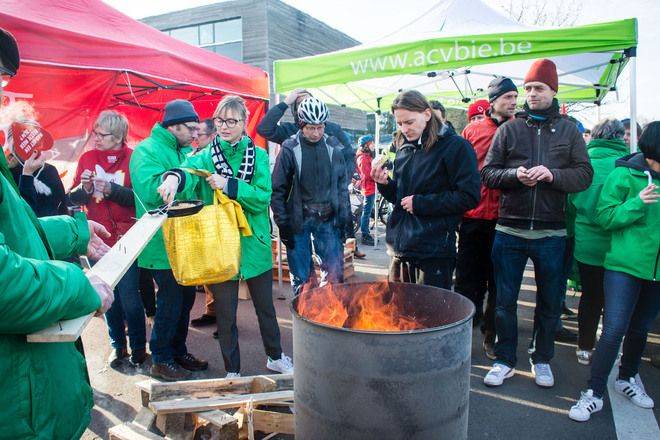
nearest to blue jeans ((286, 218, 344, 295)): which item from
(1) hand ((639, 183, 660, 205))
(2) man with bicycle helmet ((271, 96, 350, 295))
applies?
(2) man with bicycle helmet ((271, 96, 350, 295))

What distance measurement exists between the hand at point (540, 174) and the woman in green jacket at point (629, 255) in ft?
1.47

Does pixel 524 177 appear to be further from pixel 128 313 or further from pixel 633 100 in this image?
pixel 128 313

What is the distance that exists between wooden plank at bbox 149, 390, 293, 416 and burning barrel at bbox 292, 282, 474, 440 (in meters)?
0.76

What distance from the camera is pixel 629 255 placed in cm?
289

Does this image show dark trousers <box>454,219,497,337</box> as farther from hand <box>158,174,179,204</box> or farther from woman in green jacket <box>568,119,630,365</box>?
hand <box>158,174,179,204</box>

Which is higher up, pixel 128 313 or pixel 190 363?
pixel 128 313

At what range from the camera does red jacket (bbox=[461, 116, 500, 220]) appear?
4.02m

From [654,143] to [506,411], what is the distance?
2035 millimetres

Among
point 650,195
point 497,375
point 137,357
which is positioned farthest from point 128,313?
point 650,195

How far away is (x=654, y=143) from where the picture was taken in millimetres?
2828

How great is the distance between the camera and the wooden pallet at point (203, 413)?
2508 millimetres

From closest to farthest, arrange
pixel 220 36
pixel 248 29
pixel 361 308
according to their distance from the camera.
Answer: pixel 361 308 → pixel 248 29 → pixel 220 36

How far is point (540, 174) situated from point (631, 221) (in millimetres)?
635

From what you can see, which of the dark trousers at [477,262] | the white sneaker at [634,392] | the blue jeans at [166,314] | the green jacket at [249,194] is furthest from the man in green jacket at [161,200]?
the white sneaker at [634,392]
